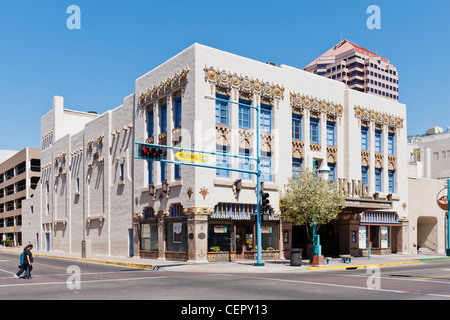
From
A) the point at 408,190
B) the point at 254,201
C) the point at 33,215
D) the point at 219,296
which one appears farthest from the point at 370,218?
the point at 33,215

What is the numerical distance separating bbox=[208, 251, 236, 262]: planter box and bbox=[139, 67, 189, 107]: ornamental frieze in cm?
1174

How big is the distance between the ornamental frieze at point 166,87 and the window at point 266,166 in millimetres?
7999

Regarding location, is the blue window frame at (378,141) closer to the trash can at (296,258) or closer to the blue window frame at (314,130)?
the blue window frame at (314,130)

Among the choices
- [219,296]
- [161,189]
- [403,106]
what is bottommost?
[219,296]

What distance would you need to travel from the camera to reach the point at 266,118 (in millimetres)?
37188

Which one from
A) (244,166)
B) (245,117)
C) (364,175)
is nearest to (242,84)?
(245,117)

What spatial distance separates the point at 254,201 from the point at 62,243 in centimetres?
3162

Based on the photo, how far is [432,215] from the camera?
4906 cm

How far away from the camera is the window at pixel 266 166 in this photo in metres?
36.2

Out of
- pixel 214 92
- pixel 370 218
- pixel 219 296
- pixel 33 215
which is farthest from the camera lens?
pixel 33 215

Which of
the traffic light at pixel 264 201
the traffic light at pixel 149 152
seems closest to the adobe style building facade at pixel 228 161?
the traffic light at pixel 264 201

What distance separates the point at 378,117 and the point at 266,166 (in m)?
14.8

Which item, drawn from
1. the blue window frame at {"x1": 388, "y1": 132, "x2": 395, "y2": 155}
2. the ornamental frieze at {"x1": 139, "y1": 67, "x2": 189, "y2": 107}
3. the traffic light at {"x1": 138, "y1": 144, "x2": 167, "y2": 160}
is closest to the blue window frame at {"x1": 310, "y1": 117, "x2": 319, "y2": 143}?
the blue window frame at {"x1": 388, "y1": 132, "x2": 395, "y2": 155}

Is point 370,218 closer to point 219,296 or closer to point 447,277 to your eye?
point 447,277
